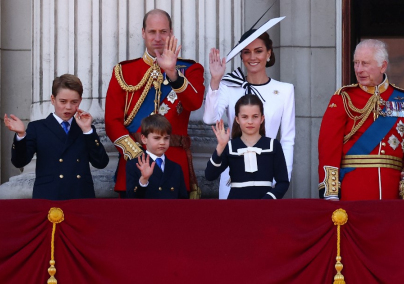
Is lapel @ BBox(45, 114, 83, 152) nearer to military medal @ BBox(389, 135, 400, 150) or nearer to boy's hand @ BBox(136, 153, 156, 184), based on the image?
boy's hand @ BBox(136, 153, 156, 184)

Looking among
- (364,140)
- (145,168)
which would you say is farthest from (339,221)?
(145,168)

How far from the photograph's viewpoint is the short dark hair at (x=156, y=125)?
20.2 ft

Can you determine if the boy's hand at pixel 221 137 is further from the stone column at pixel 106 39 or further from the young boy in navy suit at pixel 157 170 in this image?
the stone column at pixel 106 39

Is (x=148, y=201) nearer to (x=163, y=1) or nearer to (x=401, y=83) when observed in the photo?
(x=163, y=1)

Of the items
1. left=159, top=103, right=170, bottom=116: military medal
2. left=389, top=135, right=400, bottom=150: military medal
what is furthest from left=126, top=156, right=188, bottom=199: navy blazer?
left=389, top=135, right=400, bottom=150: military medal

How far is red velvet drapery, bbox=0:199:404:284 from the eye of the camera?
210 inches

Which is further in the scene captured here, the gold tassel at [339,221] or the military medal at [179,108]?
the military medal at [179,108]

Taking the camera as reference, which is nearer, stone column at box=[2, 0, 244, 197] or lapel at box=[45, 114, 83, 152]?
lapel at box=[45, 114, 83, 152]

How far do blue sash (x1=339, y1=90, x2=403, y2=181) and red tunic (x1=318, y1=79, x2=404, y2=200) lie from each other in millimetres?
21

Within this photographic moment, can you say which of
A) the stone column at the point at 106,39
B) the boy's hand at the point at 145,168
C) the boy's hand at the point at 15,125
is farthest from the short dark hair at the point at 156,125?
the stone column at the point at 106,39

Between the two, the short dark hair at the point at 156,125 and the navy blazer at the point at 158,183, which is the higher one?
the short dark hair at the point at 156,125

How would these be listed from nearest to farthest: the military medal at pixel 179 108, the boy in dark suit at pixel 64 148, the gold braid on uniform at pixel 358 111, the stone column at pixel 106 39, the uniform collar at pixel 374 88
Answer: the boy in dark suit at pixel 64 148 < the gold braid on uniform at pixel 358 111 < the uniform collar at pixel 374 88 < the military medal at pixel 179 108 < the stone column at pixel 106 39

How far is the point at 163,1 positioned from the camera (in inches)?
295

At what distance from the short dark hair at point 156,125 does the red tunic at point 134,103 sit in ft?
0.74
